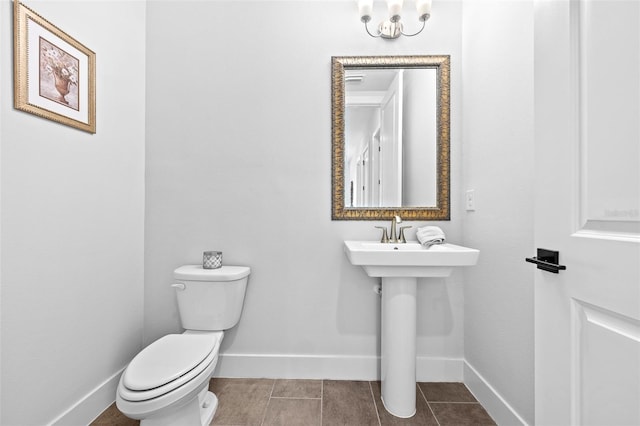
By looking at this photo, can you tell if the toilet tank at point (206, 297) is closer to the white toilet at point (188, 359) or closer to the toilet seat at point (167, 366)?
the white toilet at point (188, 359)

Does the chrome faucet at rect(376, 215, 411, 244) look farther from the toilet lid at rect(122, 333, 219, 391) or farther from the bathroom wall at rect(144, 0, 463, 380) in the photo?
the toilet lid at rect(122, 333, 219, 391)

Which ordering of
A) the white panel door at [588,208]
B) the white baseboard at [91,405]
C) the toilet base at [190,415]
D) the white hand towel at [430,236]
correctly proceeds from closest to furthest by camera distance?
the white panel door at [588,208]
the toilet base at [190,415]
the white baseboard at [91,405]
the white hand towel at [430,236]

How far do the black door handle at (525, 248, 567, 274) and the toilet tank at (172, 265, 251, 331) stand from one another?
1.36 meters

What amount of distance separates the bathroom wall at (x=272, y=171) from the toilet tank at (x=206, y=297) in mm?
192

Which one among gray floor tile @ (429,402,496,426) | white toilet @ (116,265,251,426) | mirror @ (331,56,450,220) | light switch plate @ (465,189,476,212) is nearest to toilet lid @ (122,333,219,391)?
white toilet @ (116,265,251,426)

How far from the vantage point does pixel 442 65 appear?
180cm

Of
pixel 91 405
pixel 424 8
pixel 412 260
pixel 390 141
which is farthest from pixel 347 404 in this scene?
pixel 424 8

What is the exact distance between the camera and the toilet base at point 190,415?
1200mm

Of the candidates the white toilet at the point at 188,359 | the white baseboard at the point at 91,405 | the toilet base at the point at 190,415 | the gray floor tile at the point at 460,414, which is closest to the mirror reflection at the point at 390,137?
the white toilet at the point at 188,359

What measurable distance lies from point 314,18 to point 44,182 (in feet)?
5.28

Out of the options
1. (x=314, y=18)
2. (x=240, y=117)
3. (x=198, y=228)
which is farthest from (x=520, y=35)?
(x=198, y=228)

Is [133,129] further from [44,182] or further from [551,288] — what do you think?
[551,288]

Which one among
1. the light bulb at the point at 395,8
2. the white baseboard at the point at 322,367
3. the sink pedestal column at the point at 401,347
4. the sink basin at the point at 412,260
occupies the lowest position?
the white baseboard at the point at 322,367

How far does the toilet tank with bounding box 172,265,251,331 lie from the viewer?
5.35 ft
